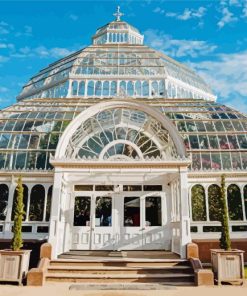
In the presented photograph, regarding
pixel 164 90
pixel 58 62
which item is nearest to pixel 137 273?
pixel 164 90

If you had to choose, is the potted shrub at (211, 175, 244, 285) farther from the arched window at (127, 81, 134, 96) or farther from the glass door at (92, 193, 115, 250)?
the arched window at (127, 81, 134, 96)

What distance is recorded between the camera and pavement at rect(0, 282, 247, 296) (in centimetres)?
813

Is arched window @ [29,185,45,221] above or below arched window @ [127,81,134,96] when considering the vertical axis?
below

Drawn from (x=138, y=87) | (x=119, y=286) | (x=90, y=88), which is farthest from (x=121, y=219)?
(x=90, y=88)

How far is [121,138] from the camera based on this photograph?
14.0 metres

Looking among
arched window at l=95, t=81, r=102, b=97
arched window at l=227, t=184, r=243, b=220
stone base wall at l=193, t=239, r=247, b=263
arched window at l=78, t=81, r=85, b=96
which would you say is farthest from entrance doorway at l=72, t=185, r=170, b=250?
arched window at l=78, t=81, r=85, b=96

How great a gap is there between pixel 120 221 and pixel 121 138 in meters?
3.77

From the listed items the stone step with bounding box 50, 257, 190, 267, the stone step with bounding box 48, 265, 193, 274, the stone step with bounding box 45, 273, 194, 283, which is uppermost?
the stone step with bounding box 50, 257, 190, 267

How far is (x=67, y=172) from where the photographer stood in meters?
11.7

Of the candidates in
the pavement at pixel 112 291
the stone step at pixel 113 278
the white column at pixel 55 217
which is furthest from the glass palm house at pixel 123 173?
the pavement at pixel 112 291

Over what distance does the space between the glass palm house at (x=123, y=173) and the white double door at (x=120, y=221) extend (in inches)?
1.6

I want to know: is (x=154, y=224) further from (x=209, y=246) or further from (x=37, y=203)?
(x=37, y=203)

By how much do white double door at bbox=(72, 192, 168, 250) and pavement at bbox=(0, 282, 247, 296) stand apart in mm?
3786

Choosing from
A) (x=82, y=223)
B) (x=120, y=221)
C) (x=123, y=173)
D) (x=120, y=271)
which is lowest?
(x=120, y=271)
